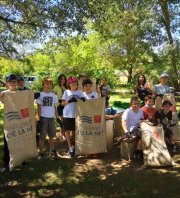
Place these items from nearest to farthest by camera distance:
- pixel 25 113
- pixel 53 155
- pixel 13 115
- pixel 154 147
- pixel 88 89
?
pixel 13 115 → pixel 25 113 → pixel 154 147 → pixel 53 155 → pixel 88 89

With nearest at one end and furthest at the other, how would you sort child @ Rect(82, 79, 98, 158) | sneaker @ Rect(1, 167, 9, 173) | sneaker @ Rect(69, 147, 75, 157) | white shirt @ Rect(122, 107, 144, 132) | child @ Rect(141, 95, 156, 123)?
sneaker @ Rect(1, 167, 9, 173), white shirt @ Rect(122, 107, 144, 132), sneaker @ Rect(69, 147, 75, 157), child @ Rect(82, 79, 98, 158), child @ Rect(141, 95, 156, 123)

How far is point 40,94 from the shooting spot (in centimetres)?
644

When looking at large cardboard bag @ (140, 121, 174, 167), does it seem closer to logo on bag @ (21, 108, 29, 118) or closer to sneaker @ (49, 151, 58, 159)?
sneaker @ (49, 151, 58, 159)

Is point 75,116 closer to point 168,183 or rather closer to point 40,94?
point 40,94

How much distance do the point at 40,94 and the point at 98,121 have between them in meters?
1.21

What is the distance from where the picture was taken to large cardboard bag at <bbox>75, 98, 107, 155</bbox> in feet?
21.7

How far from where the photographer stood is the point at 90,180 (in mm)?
5438

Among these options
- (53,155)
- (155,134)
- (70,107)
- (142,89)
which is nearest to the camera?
(155,134)

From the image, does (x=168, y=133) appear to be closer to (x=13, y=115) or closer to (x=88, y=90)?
(x=88, y=90)

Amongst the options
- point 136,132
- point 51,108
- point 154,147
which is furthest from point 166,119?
point 51,108

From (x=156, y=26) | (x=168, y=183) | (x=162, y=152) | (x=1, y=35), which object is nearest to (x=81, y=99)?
(x=162, y=152)

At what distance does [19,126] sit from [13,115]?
221 mm

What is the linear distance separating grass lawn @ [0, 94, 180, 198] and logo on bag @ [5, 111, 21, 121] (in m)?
0.88

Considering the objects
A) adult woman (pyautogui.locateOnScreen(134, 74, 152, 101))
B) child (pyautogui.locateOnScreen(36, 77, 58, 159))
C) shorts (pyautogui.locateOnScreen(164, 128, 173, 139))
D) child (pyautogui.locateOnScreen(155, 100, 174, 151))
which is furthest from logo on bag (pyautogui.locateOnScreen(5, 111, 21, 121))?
adult woman (pyautogui.locateOnScreen(134, 74, 152, 101))
